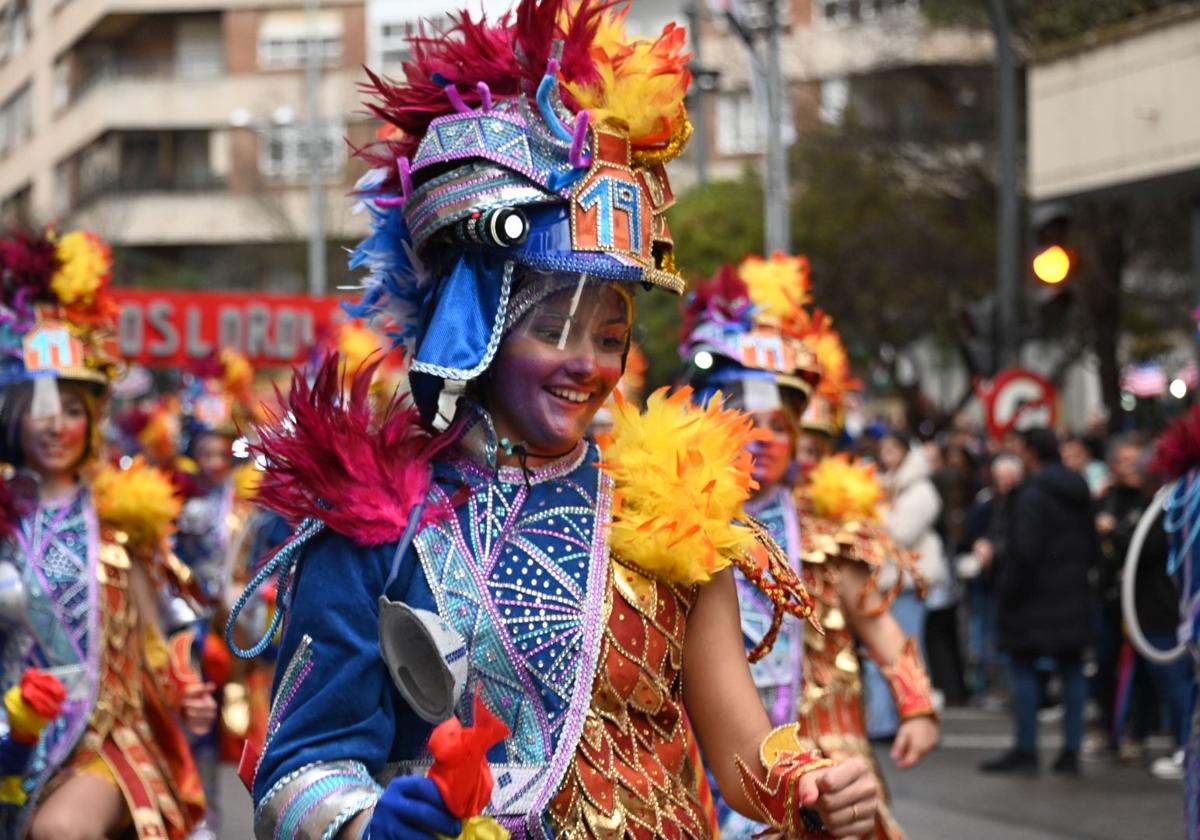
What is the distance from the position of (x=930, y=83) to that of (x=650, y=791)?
26.0m

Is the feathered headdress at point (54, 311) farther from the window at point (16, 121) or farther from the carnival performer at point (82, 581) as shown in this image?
the window at point (16, 121)

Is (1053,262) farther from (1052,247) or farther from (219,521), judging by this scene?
(219,521)

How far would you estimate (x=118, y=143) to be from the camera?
52.4 meters

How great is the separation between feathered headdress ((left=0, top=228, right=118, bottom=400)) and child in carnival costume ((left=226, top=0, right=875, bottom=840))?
322 centimetres

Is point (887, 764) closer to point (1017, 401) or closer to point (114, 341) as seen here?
point (1017, 401)

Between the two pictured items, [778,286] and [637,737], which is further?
[778,286]

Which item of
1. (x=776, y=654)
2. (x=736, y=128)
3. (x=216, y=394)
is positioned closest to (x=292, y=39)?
(x=736, y=128)

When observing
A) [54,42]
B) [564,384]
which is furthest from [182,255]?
[564,384]

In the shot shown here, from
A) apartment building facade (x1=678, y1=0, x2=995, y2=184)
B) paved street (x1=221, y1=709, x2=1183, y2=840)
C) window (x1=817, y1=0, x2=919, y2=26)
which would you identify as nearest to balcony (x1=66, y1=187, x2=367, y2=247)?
window (x1=817, y1=0, x2=919, y2=26)

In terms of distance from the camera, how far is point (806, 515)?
653cm

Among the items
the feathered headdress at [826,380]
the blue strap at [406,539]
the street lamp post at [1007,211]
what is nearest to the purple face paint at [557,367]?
the blue strap at [406,539]

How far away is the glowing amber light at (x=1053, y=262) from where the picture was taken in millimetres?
14352

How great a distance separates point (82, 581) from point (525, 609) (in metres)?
3.17

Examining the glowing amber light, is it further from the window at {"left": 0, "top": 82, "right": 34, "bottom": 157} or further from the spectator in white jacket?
the window at {"left": 0, "top": 82, "right": 34, "bottom": 157}
